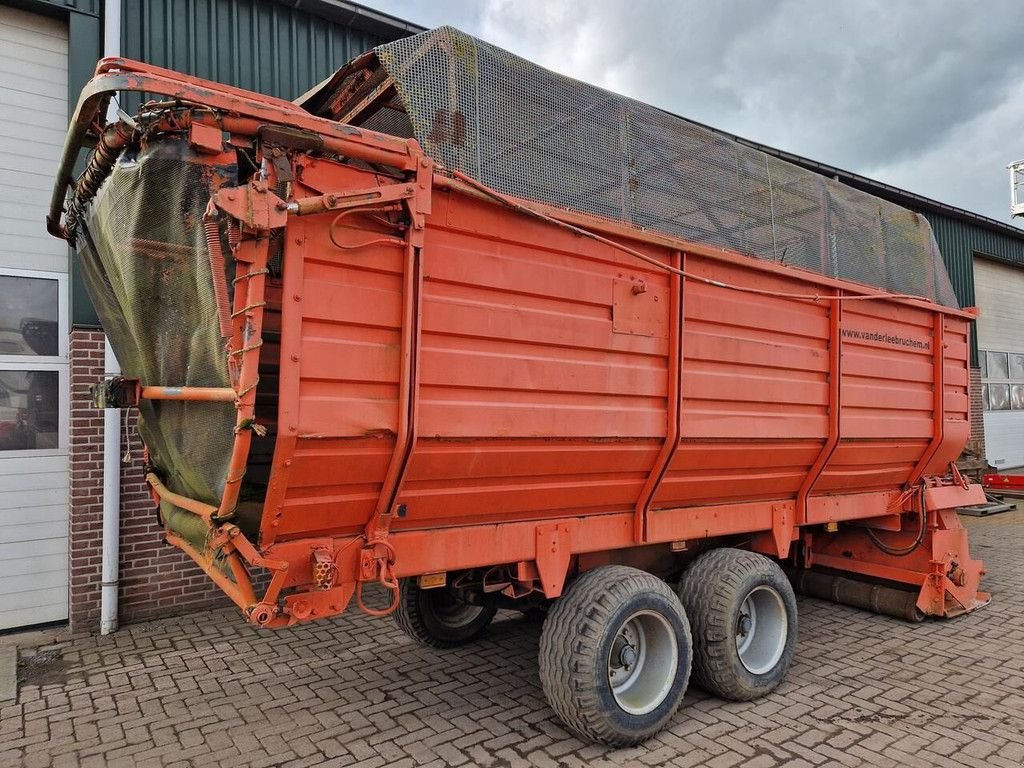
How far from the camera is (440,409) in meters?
3.00

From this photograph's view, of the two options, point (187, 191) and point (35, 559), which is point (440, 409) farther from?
point (35, 559)

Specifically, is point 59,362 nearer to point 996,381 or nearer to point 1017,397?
point 996,381

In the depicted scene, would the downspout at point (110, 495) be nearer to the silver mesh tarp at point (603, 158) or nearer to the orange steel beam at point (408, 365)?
the silver mesh tarp at point (603, 158)

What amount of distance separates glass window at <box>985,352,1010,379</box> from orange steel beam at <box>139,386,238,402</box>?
57.9ft

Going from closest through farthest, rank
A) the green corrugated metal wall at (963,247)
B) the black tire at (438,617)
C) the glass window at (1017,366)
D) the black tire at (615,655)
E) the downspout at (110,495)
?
the black tire at (615,655)
the black tire at (438,617)
the downspout at (110,495)
the green corrugated metal wall at (963,247)
the glass window at (1017,366)

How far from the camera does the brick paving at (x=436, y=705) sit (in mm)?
3535

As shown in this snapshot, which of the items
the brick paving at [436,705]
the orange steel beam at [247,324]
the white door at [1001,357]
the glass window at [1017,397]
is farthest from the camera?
the glass window at [1017,397]

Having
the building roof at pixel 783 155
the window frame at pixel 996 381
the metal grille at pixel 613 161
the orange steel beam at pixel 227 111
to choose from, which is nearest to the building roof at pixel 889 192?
the building roof at pixel 783 155

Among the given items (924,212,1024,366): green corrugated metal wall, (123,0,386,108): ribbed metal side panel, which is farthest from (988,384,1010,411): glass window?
(123,0,386,108): ribbed metal side panel

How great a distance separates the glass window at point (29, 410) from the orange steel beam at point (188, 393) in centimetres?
292

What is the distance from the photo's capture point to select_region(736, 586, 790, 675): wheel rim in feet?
14.2

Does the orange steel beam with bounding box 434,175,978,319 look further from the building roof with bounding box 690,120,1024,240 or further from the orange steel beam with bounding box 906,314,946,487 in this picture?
the building roof with bounding box 690,120,1024,240

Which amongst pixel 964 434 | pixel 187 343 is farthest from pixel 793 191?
pixel 187 343

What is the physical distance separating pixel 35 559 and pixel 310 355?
14.7ft
